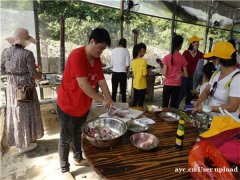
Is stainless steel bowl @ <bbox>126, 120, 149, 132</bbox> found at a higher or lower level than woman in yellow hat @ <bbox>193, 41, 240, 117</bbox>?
lower

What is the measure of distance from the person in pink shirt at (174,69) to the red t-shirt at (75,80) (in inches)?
61.7

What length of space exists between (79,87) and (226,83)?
129 cm

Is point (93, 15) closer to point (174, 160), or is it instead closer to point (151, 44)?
point (151, 44)

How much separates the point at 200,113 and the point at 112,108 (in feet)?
2.66

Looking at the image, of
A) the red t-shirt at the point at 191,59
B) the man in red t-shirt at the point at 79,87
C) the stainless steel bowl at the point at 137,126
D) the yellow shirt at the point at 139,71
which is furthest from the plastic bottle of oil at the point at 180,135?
the red t-shirt at the point at 191,59

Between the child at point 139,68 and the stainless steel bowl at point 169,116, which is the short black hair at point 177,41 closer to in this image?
the child at point 139,68

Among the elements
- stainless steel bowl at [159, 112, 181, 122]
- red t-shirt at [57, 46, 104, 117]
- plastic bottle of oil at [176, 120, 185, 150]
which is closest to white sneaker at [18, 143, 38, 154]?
red t-shirt at [57, 46, 104, 117]

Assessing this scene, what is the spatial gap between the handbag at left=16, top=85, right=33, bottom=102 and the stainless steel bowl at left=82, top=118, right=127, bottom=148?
1.20 metres

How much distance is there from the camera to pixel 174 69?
3322 millimetres

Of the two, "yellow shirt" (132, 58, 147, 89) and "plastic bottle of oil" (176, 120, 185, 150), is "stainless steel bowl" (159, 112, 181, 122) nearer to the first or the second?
"plastic bottle of oil" (176, 120, 185, 150)

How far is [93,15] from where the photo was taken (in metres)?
4.79

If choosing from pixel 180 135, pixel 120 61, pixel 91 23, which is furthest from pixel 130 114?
pixel 91 23

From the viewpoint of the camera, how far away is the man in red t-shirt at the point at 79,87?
1.69 meters

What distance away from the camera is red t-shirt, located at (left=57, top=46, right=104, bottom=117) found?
1.70 m
